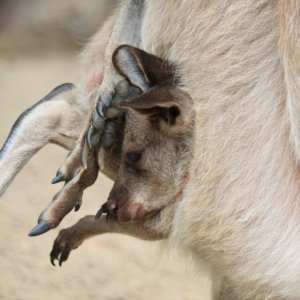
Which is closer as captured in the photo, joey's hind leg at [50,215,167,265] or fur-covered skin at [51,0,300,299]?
fur-covered skin at [51,0,300,299]

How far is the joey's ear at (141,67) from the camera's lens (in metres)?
2.89

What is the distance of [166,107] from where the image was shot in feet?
9.32

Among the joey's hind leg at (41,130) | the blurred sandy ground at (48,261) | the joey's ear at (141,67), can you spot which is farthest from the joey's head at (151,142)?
the joey's hind leg at (41,130)

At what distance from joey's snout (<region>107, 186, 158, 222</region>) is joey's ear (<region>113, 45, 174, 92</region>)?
32 centimetres

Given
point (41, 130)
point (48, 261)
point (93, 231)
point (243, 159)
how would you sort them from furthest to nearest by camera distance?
1. point (48, 261)
2. point (41, 130)
3. point (93, 231)
4. point (243, 159)

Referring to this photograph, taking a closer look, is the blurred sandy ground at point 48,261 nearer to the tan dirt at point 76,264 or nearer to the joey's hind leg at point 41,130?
the tan dirt at point 76,264

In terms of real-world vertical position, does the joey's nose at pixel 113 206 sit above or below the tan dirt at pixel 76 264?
above

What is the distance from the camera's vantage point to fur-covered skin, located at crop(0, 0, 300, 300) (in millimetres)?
2754

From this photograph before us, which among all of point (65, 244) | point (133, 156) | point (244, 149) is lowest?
point (65, 244)

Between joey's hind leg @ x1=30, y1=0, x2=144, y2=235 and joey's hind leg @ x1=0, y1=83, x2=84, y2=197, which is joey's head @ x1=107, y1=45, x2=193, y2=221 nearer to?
joey's hind leg @ x1=30, y1=0, x2=144, y2=235

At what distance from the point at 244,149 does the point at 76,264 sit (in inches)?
66.1

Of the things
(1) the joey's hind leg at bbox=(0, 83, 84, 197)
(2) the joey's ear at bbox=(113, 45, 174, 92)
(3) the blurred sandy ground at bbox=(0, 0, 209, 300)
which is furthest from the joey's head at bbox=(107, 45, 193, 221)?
(1) the joey's hind leg at bbox=(0, 83, 84, 197)

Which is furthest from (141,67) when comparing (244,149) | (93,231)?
(93,231)

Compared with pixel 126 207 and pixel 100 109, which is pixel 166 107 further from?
pixel 126 207
